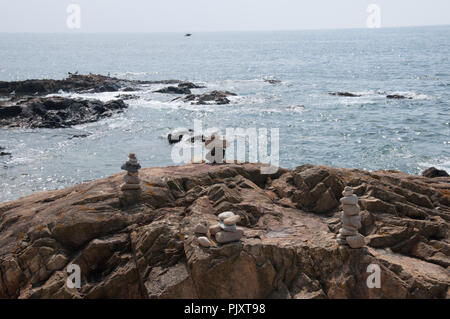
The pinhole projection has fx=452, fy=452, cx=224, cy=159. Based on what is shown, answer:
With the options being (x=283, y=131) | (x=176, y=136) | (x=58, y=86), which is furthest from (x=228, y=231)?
(x=58, y=86)

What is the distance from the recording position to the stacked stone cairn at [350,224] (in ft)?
33.5

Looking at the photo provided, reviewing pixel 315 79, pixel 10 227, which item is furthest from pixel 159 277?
pixel 315 79

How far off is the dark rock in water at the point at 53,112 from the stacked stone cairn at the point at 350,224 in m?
43.5

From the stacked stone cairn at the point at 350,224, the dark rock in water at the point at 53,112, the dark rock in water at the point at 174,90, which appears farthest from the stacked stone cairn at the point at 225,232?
the dark rock in water at the point at 174,90

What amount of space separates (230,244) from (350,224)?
9.17 ft

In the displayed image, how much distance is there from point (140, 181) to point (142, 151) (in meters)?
26.9

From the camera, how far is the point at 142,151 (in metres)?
39.4

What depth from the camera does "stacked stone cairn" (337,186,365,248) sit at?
10.2 m

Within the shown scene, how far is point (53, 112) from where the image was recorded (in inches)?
2056

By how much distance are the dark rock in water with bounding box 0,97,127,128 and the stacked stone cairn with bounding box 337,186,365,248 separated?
43.5 m

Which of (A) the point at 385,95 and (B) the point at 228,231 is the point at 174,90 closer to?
(A) the point at 385,95
